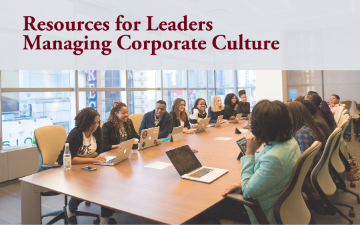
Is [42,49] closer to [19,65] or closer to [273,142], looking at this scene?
[19,65]

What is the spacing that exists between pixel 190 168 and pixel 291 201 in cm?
84

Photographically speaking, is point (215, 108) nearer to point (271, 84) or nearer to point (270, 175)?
point (271, 84)

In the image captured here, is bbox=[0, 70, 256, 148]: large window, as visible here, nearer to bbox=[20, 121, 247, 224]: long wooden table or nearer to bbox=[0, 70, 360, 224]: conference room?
bbox=[0, 70, 360, 224]: conference room

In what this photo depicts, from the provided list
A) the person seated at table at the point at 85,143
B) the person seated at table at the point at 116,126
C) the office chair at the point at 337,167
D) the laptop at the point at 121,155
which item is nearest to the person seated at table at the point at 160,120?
the person seated at table at the point at 116,126

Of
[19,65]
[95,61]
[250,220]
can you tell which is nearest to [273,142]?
[250,220]

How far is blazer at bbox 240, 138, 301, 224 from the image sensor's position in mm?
1418

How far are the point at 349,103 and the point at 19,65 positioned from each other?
7807 mm

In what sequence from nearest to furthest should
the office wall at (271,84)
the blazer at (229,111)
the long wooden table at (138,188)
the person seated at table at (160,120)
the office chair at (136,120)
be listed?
1. the long wooden table at (138,188)
2. the person seated at table at (160,120)
3. the office chair at (136,120)
4. the blazer at (229,111)
5. the office wall at (271,84)

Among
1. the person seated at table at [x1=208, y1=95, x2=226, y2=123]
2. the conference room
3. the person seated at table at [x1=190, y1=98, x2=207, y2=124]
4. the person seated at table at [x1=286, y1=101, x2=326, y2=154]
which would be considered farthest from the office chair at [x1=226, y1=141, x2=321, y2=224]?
the person seated at table at [x1=208, y1=95, x2=226, y2=123]

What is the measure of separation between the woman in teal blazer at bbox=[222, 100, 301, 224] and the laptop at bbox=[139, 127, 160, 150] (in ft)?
5.66

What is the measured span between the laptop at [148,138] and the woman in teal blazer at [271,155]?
1.72 metres

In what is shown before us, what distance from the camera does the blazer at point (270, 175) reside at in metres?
1.42

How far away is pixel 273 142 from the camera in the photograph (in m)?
1.51

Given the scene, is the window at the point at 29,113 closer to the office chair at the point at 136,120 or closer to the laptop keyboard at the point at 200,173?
the office chair at the point at 136,120
